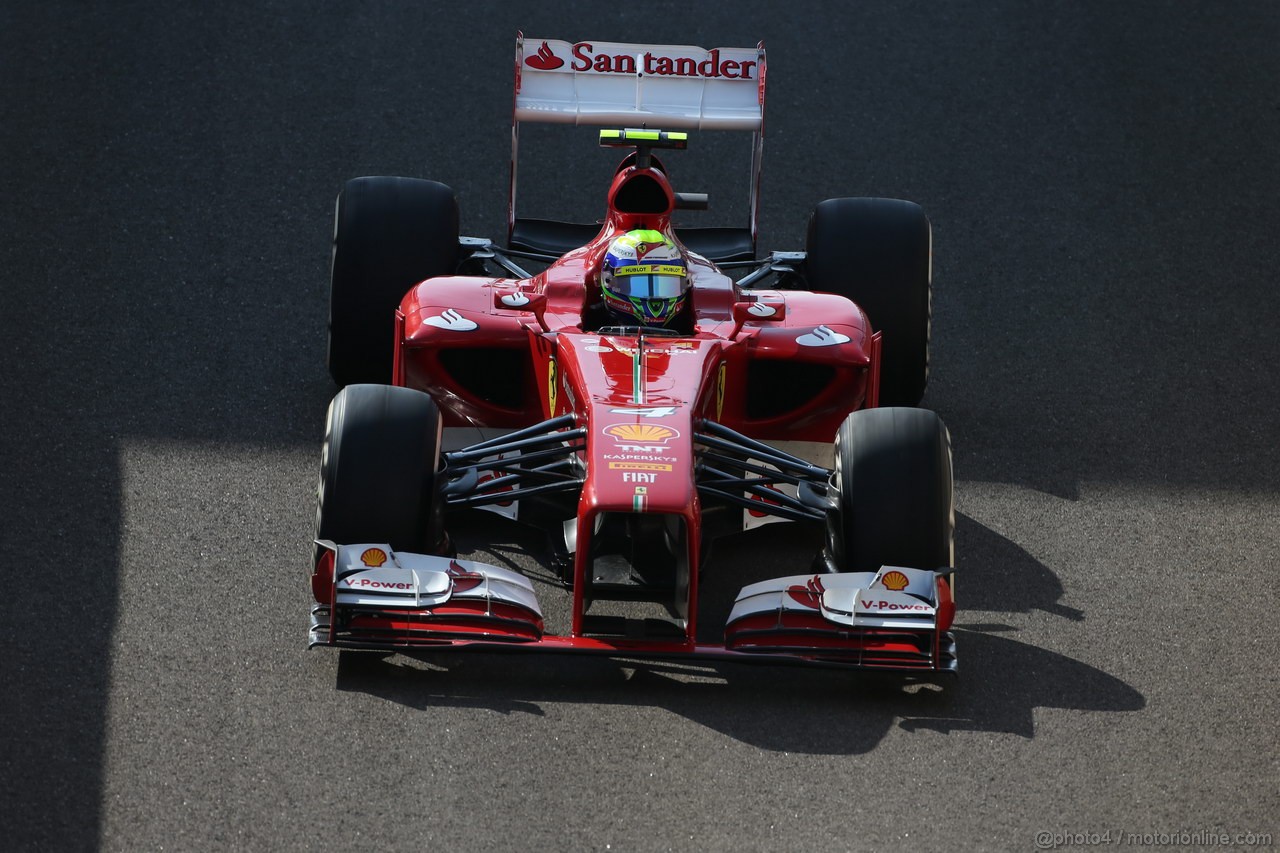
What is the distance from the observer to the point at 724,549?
26.6ft

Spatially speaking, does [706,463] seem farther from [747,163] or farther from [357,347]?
[747,163]

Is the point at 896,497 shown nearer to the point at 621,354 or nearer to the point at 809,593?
the point at 809,593

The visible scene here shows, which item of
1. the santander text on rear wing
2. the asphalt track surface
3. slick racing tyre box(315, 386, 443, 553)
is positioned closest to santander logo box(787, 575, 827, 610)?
the asphalt track surface

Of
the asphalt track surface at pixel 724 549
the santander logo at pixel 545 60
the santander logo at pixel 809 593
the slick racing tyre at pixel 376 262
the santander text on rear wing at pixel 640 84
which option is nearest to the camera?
the asphalt track surface at pixel 724 549

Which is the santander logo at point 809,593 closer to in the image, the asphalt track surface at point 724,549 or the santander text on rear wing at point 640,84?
the asphalt track surface at point 724,549

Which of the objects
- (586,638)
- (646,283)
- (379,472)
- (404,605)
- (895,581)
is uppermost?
(646,283)

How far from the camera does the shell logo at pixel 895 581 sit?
7027 mm

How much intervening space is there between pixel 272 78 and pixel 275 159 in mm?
972

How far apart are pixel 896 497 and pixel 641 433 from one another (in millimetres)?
Answer: 975

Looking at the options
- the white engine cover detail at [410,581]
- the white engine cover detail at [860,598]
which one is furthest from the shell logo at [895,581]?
the white engine cover detail at [410,581]

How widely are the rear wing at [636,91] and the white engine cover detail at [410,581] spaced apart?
258 centimetres

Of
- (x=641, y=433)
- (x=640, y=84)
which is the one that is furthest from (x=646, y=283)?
(x=640, y=84)

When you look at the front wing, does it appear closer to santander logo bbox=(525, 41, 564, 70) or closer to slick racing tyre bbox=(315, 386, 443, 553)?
slick racing tyre bbox=(315, 386, 443, 553)

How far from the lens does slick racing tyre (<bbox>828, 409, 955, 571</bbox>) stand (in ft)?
23.5
